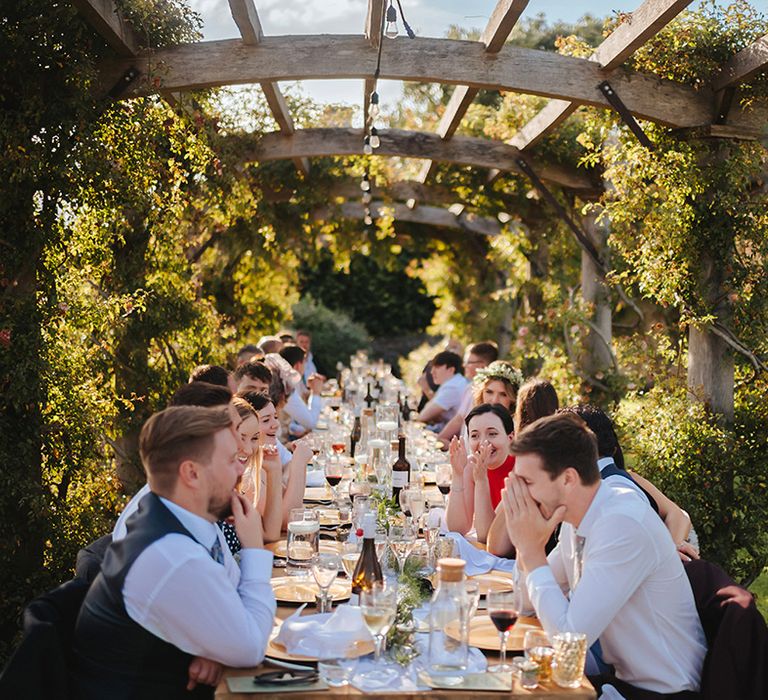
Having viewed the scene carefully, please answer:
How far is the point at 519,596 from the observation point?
8.92ft

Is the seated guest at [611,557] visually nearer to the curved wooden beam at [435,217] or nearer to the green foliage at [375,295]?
the curved wooden beam at [435,217]

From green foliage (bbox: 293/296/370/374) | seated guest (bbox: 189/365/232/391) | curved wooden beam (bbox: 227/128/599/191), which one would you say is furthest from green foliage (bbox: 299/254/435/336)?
seated guest (bbox: 189/365/232/391)

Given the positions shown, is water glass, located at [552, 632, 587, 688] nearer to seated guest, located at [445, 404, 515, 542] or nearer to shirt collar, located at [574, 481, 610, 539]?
shirt collar, located at [574, 481, 610, 539]

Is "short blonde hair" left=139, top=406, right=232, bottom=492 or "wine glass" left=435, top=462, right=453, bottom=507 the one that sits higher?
"short blonde hair" left=139, top=406, right=232, bottom=492

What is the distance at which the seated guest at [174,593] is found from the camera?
2.14 meters

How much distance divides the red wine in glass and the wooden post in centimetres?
576

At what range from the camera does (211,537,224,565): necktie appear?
94.4 inches

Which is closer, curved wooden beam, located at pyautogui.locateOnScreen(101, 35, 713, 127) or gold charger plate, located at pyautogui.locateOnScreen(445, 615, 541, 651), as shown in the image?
gold charger plate, located at pyautogui.locateOnScreen(445, 615, 541, 651)

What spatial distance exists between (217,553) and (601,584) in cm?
96

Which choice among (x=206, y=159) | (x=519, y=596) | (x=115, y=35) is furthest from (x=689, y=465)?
(x=115, y=35)

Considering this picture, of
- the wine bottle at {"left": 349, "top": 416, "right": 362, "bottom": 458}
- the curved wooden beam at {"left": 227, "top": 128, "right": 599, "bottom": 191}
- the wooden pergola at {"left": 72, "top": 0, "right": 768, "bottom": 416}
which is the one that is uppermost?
the curved wooden beam at {"left": 227, "top": 128, "right": 599, "bottom": 191}

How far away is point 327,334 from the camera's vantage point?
17.6 m

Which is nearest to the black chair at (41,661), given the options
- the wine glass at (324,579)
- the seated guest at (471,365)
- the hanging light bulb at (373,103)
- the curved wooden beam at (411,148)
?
the wine glass at (324,579)

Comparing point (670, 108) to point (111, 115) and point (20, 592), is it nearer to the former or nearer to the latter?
point (111, 115)
